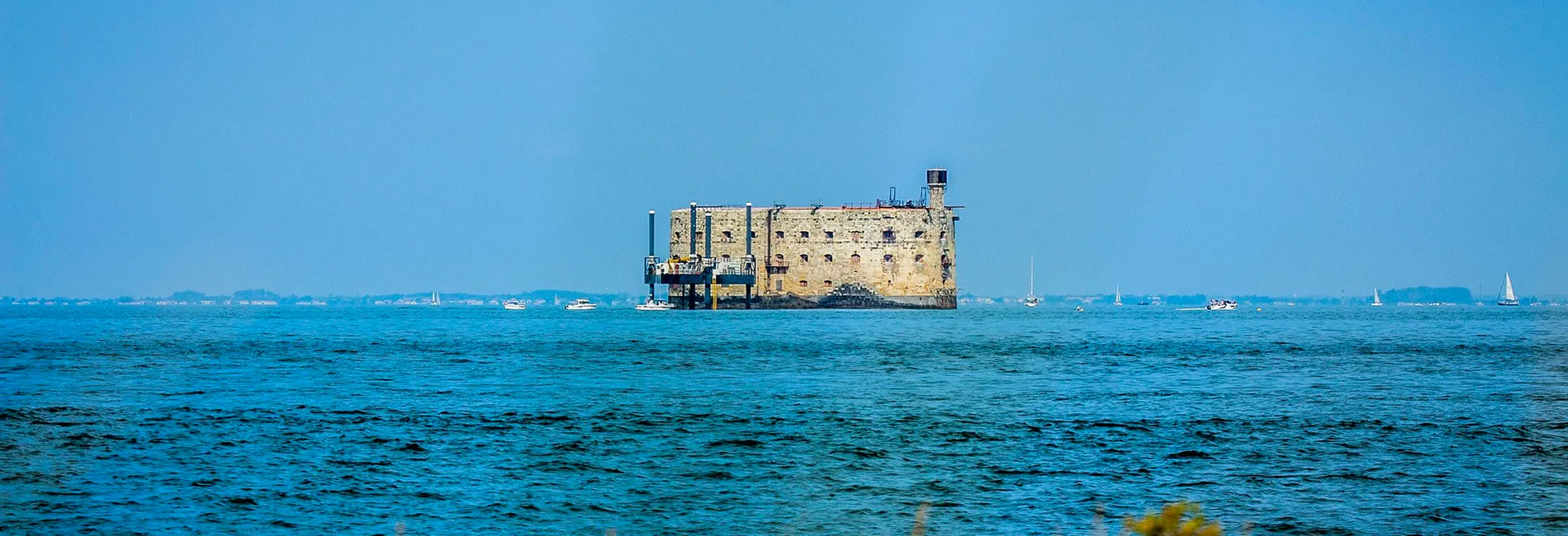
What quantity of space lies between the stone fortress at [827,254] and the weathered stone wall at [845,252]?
0.17 feet

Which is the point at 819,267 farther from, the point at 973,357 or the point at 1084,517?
the point at 1084,517

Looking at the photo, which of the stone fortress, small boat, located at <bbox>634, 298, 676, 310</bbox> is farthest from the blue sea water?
small boat, located at <bbox>634, 298, 676, 310</bbox>

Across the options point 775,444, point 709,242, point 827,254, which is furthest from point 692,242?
point 775,444

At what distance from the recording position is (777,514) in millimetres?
16859

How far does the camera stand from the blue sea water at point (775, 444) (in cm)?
1681


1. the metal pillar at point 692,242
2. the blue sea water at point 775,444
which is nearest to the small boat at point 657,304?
the metal pillar at point 692,242

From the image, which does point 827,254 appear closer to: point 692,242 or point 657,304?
point 692,242

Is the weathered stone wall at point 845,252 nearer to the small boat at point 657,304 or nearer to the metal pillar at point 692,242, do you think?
the metal pillar at point 692,242

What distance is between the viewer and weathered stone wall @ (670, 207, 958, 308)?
3802 inches

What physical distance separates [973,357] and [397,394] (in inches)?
776

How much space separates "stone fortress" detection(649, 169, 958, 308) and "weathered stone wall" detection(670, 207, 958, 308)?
5 cm

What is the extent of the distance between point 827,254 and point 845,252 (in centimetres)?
120

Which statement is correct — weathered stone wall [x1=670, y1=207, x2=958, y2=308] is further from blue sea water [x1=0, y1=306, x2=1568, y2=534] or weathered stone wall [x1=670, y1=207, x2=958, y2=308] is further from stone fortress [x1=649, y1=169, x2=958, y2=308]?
blue sea water [x1=0, y1=306, x2=1568, y2=534]

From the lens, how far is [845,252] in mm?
96938
